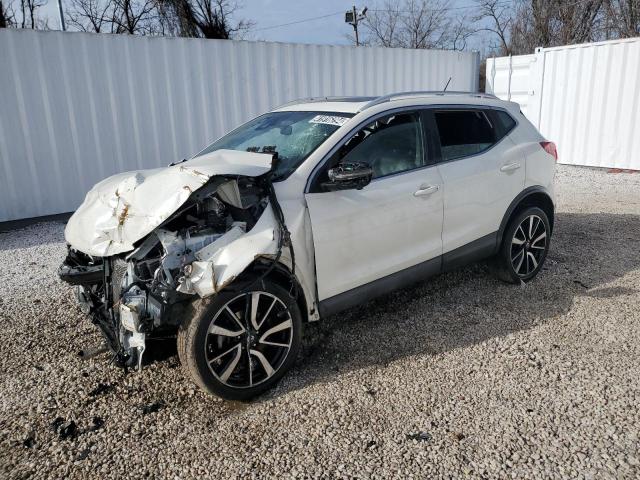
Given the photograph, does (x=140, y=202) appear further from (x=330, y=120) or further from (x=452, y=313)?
(x=452, y=313)

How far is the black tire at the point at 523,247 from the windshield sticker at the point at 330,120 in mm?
1977

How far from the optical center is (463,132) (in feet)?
14.3

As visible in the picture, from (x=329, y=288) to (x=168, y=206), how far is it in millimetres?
1184

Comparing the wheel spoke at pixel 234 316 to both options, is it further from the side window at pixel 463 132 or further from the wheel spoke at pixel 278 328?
the side window at pixel 463 132

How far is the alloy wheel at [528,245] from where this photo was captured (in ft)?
15.7

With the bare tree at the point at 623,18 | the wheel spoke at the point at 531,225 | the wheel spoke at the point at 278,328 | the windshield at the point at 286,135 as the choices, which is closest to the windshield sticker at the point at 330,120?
the windshield at the point at 286,135

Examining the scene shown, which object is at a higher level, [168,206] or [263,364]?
[168,206]

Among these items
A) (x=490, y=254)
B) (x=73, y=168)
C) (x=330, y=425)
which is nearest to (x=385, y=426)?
(x=330, y=425)

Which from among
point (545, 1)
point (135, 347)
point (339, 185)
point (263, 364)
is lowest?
point (263, 364)

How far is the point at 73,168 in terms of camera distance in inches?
312

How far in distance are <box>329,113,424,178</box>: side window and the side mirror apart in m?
0.15

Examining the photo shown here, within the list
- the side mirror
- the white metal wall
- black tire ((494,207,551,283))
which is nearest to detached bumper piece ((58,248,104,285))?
the side mirror

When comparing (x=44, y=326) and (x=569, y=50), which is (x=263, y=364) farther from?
(x=569, y=50)

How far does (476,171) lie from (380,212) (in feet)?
3.79
